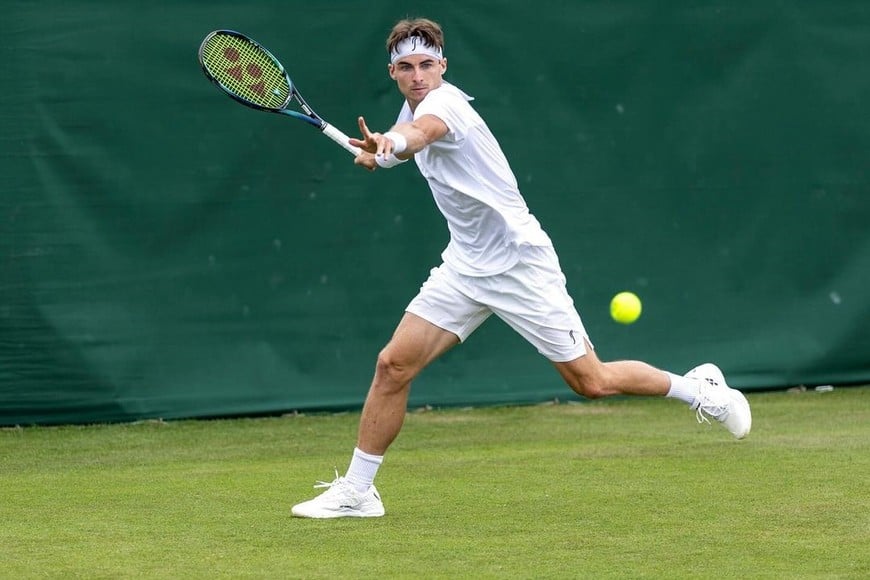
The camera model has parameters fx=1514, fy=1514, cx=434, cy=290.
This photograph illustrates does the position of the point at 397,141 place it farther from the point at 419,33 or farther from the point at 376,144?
the point at 419,33

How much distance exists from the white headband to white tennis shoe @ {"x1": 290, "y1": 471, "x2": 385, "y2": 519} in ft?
4.78

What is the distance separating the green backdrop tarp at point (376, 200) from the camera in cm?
733

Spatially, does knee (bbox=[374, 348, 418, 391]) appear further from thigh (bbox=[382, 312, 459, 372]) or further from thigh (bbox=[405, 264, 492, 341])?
→ thigh (bbox=[405, 264, 492, 341])

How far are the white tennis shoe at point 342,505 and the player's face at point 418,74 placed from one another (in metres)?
1.34

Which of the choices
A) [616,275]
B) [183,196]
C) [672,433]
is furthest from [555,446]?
[183,196]

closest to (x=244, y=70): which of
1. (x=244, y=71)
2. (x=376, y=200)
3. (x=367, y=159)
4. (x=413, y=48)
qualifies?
(x=244, y=71)

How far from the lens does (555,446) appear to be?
268 inches

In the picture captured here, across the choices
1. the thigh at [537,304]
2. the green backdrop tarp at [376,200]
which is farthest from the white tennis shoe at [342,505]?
the green backdrop tarp at [376,200]

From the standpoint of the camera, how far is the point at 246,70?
18.2 ft

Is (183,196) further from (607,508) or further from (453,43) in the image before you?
(607,508)

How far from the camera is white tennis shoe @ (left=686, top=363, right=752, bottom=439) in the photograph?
5.57 meters

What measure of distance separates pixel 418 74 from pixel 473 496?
61.5 inches

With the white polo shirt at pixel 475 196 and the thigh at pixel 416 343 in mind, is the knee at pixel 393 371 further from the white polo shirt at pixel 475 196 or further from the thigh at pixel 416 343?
the white polo shirt at pixel 475 196

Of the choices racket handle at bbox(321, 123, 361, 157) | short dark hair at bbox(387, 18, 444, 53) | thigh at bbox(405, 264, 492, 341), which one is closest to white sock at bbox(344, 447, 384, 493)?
thigh at bbox(405, 264, 492, 341)
